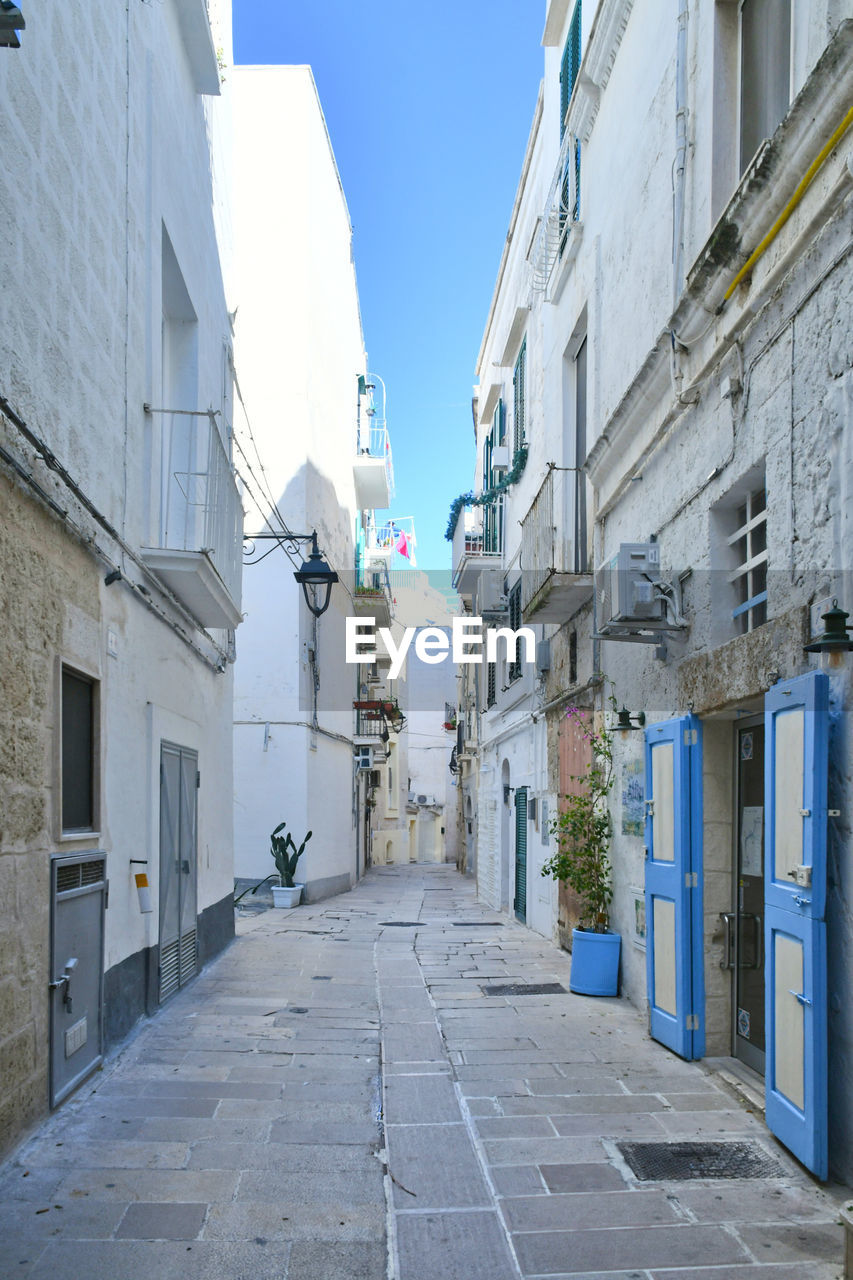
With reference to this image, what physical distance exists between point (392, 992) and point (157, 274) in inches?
225

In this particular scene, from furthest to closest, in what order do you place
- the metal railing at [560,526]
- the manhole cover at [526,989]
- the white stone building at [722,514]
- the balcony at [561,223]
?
the balcony at [561,223]
the metal railing at [560,526]
the manhole cover at [526,989]
the white stone building at [722,514]

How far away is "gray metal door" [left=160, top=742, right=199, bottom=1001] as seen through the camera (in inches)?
309

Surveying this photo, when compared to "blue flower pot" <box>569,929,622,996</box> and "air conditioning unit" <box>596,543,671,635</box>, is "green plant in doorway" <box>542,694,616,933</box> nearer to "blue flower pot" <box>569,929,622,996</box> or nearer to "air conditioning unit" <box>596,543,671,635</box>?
"blue flower pot" <box>569,929,622,996</box>

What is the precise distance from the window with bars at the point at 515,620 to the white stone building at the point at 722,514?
4.09m

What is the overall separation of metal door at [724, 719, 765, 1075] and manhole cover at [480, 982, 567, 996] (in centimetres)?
240

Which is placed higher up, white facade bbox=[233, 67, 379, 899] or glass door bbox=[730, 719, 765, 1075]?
white facade bbox=[233, 67, 379, 899]

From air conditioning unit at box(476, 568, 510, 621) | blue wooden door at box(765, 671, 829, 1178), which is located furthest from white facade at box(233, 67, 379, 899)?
blue wooden door at box(765, 671, 829, 1178)

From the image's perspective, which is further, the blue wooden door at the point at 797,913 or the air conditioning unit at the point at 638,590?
A: the air conditioning unit at the point at 638,590

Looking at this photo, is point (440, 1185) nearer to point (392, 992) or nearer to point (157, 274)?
point (392, 992)

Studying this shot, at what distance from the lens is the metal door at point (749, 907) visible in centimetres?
580

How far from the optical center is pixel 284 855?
16438 millimetres

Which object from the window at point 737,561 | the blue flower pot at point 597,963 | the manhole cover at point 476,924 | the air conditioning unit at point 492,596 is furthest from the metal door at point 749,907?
the air conditioning unit at point 492,596

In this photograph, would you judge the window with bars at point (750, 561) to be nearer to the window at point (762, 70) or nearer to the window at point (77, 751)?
the window at point (762, 70)

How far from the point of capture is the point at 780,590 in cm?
500
